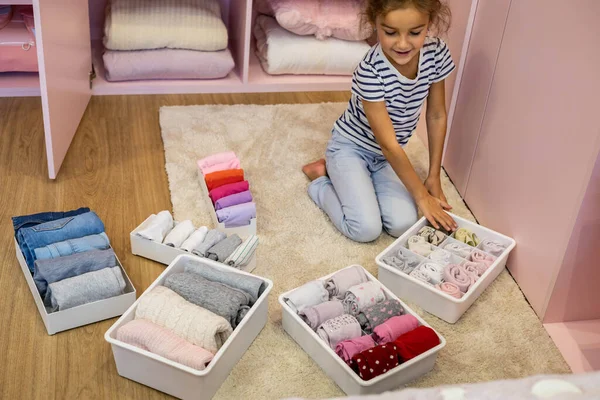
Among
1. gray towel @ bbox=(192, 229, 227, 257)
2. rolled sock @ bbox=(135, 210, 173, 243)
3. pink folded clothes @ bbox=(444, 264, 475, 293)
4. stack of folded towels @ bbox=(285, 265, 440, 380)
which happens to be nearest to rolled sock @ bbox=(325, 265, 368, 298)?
stack of folded towels @ bbox=(285, 265, 440, 380)

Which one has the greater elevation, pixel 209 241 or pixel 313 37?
pixel 313 37

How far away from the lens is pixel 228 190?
6.65 ft

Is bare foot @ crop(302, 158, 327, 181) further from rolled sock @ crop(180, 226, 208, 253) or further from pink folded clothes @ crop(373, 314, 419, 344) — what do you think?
pink folded clothes @ crop(373, 314, 419, 344)

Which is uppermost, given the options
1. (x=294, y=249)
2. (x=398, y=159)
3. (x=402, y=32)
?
(x=402, y=32)

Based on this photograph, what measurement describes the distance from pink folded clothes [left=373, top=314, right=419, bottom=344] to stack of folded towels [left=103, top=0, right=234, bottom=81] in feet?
4.88

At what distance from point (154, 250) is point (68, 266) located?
0.27 metres

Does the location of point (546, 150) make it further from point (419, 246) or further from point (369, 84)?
point (369, 84)

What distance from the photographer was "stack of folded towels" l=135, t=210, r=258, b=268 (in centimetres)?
183

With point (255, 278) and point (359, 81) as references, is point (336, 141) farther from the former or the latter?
point (255, 278)

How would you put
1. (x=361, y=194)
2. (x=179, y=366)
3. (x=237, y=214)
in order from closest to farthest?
(x=179, y=366), (x=237, y=214), (x=361, y=194)

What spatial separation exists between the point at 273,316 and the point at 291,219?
0.43 m

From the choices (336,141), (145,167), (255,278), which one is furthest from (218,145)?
(255,278)

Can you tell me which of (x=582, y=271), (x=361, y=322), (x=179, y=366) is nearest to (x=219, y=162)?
(x=361, y=322)

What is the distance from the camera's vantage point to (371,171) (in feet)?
7.27
